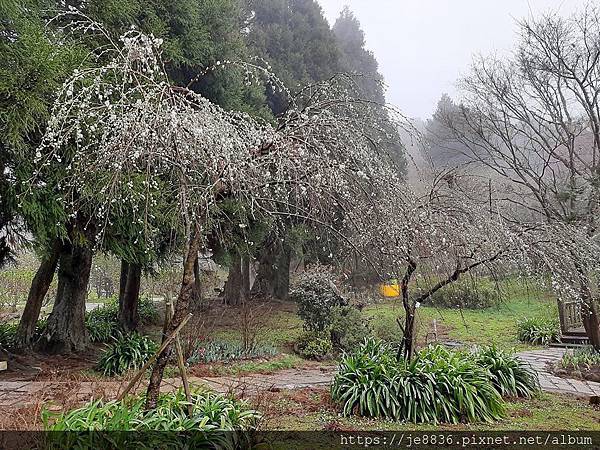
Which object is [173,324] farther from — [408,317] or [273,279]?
[273,279]

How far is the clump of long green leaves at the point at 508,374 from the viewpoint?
520cm

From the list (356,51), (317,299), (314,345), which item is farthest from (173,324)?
(356,51)

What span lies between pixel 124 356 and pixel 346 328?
386cm

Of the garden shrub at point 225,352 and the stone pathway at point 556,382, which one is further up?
the garden shrub at point 225,352

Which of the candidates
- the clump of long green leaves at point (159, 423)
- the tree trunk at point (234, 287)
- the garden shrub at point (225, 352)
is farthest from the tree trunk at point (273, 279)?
the clump of long green leaves at point (159, 423)

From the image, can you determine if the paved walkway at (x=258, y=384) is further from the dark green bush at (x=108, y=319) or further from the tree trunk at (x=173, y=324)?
the dark green bush at (x=108, y=319)

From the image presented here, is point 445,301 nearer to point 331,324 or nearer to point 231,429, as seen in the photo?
point 331,324

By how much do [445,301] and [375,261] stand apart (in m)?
11.3

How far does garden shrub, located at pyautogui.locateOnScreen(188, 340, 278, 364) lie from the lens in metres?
7.05

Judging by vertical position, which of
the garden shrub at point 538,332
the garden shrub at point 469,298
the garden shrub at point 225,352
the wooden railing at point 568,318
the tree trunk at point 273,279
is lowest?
the garden shrub at point 225,352

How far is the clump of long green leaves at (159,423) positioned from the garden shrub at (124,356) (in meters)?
3.40

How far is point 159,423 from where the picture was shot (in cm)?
283

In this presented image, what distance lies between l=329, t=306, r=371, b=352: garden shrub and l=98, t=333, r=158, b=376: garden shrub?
3.26 m

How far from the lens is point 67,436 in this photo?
101 inches
